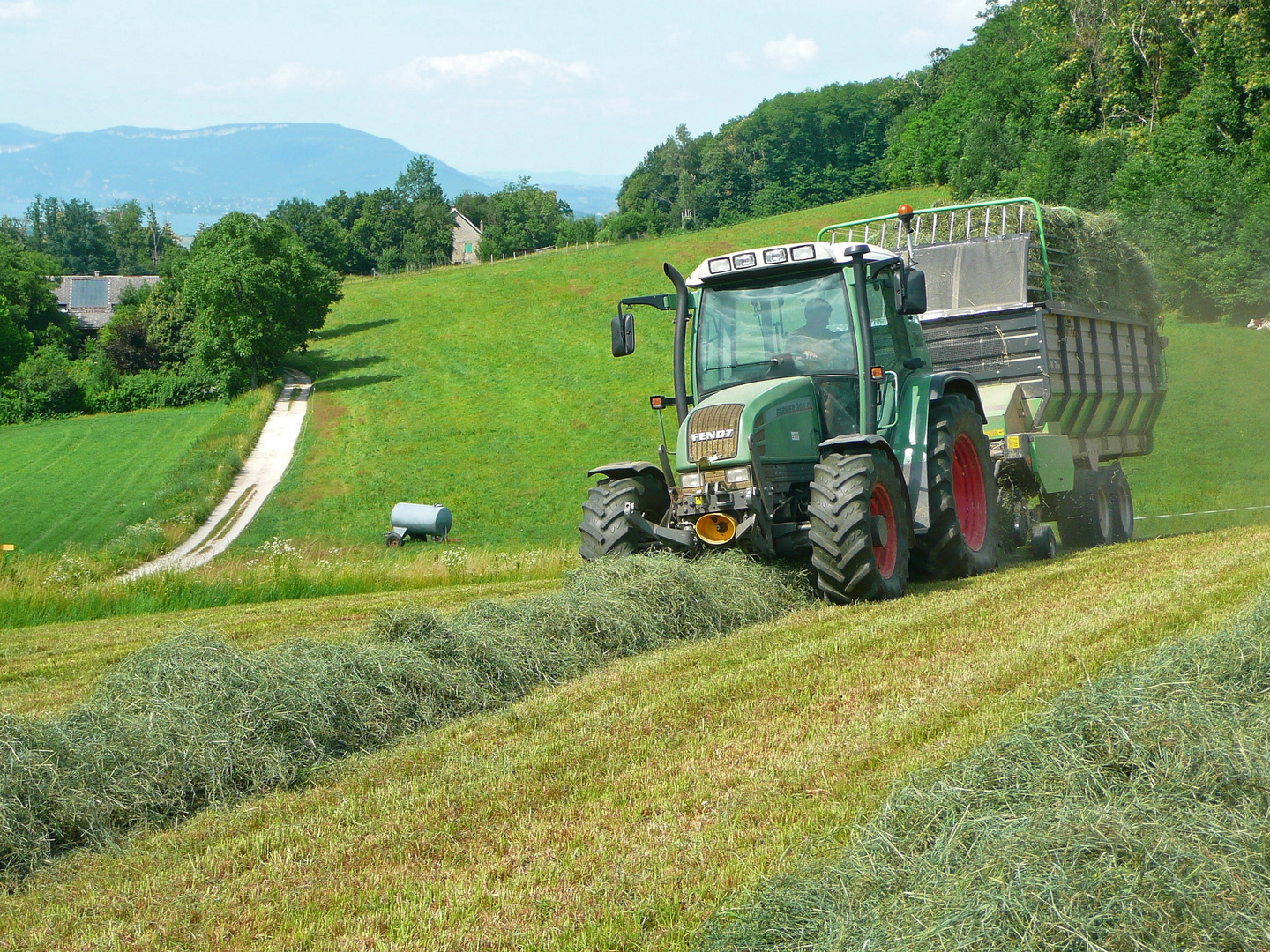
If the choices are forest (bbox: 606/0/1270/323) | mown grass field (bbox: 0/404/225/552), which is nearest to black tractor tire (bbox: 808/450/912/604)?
forest (bbox: 606/0/1270/323)

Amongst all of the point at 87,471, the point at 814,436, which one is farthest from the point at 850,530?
the point at 87,471

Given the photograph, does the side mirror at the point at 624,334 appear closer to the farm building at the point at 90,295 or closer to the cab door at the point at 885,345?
the cab door at the point at 885,345

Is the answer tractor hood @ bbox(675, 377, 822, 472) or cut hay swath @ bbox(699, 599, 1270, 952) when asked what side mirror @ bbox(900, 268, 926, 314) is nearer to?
tractor hood @ bbox(675, 377, 822, 472)

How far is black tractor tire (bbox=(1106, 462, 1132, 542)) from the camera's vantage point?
14.3m

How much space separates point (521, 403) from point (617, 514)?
111ft

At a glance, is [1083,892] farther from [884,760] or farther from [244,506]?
[244,506]

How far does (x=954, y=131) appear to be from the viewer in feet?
228

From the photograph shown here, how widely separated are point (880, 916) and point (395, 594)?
11.4 m

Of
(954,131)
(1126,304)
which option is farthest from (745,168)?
(1126,304)

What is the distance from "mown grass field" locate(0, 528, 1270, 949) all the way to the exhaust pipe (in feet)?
5.35

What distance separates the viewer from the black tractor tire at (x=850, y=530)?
8.48 metres

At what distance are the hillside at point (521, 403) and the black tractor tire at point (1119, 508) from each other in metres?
3.35

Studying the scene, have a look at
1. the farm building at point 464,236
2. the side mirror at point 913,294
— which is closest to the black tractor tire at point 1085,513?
the side mirror at point 913,294

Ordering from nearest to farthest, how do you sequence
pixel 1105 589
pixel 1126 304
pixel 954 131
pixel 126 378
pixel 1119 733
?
1. pixel 1119 733
2. pixel 1105 589
3. pixel 1126 304
4. pixel 126 378
5. pixel 954 131
